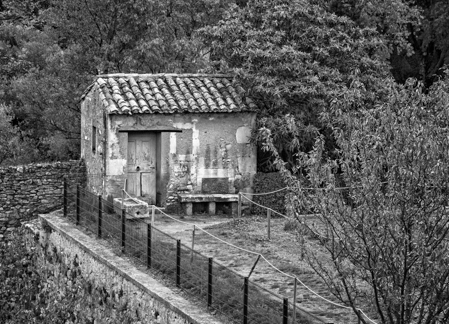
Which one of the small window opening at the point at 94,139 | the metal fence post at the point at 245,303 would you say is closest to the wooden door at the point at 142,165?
the small window opening at the point at 94,139

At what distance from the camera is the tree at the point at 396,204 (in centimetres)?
1232

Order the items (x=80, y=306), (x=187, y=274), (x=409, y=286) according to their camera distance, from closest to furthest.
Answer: (x=409, y=286) → (x=187, y=274) → (x=80, y=306)

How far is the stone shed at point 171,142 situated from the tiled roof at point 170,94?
0.08 ft

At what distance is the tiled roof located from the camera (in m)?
23.6

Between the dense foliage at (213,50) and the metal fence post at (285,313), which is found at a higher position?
the dense foliage at (213,50)

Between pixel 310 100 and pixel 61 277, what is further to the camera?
pixel 310 100

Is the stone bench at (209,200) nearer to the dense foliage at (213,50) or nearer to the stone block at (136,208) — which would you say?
the stone block at (136,208)

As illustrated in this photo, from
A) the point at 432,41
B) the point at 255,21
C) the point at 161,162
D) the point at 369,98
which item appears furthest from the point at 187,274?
the point at 432,41

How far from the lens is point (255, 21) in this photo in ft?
86.4

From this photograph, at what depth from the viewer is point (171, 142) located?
24.0 m

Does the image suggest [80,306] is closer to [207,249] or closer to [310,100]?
[207,249]

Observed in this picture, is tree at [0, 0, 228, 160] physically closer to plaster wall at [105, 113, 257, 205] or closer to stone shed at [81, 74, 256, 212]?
stone shed at [81, 74, 256, 212]

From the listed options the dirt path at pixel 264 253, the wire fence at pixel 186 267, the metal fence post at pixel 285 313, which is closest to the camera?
the metal fence post at pixel 285 313

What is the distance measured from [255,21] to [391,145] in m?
14.2
